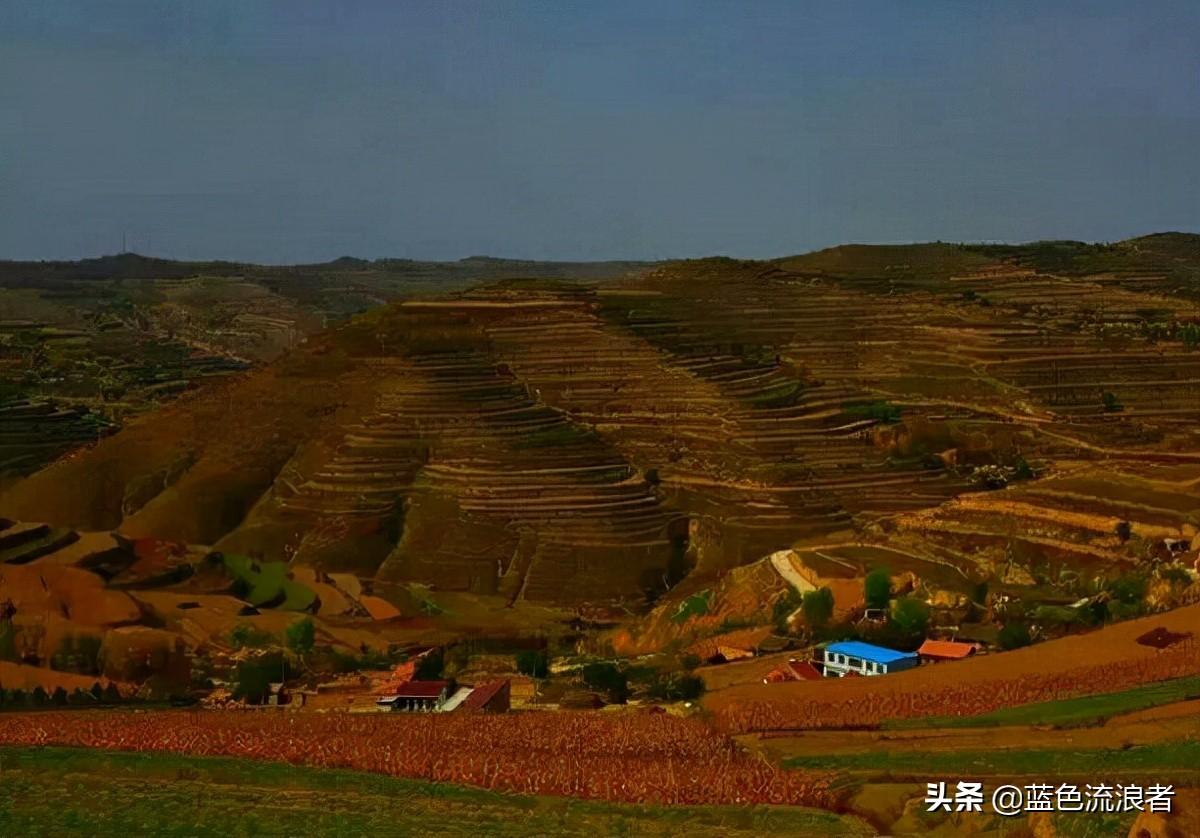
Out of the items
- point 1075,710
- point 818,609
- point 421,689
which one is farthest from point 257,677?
point 1075,710

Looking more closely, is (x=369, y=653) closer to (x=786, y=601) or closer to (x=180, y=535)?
(x=786, y=601)

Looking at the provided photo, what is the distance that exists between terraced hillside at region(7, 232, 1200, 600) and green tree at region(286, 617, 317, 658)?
9.20m

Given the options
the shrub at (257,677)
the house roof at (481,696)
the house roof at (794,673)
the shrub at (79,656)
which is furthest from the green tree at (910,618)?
the shrub at (79,656)

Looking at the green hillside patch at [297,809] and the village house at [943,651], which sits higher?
the green hillside patch at [297,809]

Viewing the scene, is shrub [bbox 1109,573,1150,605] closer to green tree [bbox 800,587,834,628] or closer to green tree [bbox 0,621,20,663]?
green tree [bbox 800,587,834,628]

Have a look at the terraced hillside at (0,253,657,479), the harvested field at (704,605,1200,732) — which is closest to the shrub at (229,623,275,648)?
the harvested field at (704,605,1200,732)

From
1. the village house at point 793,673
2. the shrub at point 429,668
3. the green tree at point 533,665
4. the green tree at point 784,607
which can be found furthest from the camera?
the green tree at point 784,607

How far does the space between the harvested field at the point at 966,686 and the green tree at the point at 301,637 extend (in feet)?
39.9

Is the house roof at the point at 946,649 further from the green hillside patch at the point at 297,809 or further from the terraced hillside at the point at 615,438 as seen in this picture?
the green hillside patch at the point at 297,809

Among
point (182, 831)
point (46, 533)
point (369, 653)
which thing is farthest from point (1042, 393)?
point (182, 831)

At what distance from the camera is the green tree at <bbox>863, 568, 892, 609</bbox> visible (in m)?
26.8

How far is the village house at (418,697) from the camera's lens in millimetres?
21516

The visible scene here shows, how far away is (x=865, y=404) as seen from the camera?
50188 millimetres

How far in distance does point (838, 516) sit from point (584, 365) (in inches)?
548
